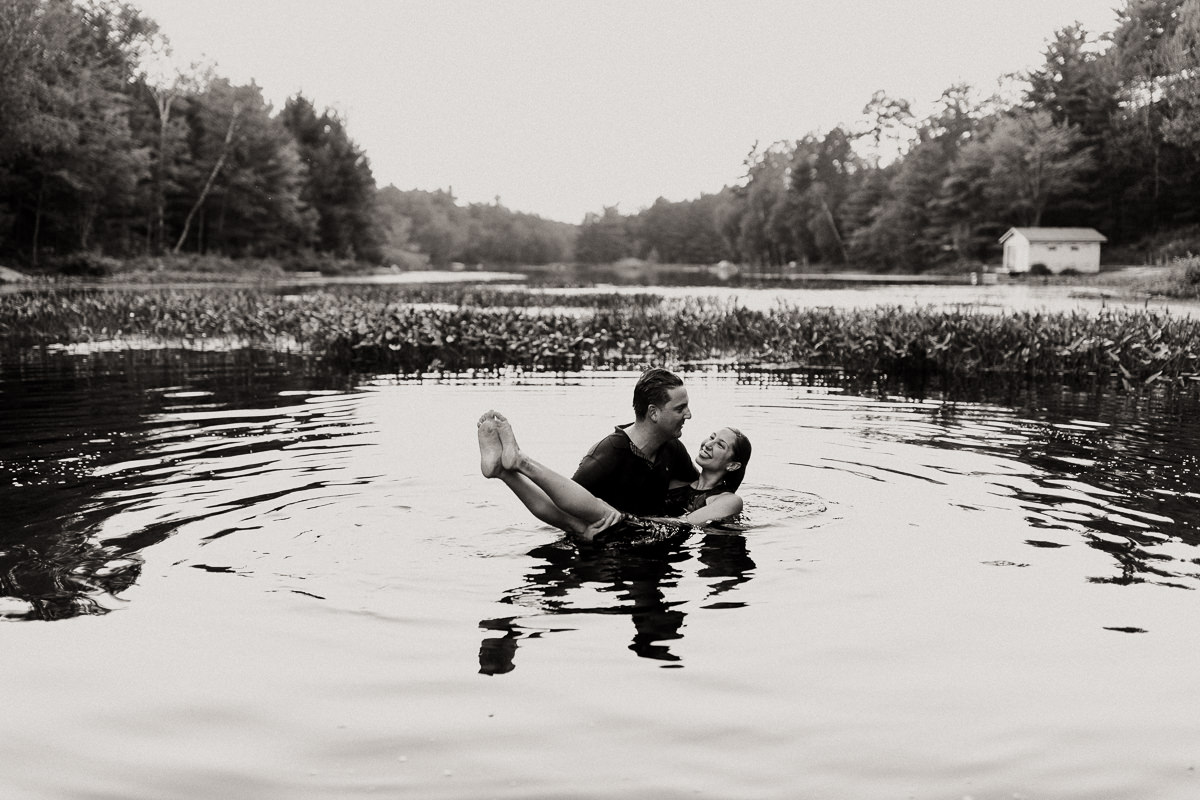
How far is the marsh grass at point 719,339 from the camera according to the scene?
17047mm

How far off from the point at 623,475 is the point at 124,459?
5137mm

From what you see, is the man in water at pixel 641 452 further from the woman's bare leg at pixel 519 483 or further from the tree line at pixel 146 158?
the tree line at pixel 146 158

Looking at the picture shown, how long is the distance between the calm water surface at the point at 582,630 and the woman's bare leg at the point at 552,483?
32 cm

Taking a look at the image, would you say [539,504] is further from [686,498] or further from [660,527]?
[686,498]

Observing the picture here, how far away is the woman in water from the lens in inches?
240

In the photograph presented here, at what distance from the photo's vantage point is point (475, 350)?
757 inches

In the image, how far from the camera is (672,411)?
7043 mm

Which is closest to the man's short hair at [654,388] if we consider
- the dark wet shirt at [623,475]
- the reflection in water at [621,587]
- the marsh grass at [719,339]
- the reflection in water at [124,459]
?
the dark wet shirt at [623,475]

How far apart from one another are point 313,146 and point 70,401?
9255 centimetres

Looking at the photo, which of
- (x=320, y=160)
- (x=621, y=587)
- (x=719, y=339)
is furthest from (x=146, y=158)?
(x=621, y=587)

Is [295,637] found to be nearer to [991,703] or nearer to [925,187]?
[991,703]

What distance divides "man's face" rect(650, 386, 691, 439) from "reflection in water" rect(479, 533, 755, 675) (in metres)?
0.84

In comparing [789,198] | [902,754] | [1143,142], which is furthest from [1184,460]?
[789,198]

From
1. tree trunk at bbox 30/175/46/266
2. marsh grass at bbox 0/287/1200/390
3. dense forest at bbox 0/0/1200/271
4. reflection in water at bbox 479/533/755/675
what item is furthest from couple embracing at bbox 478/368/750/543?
tree trunk at bbox 30/175/46/266
